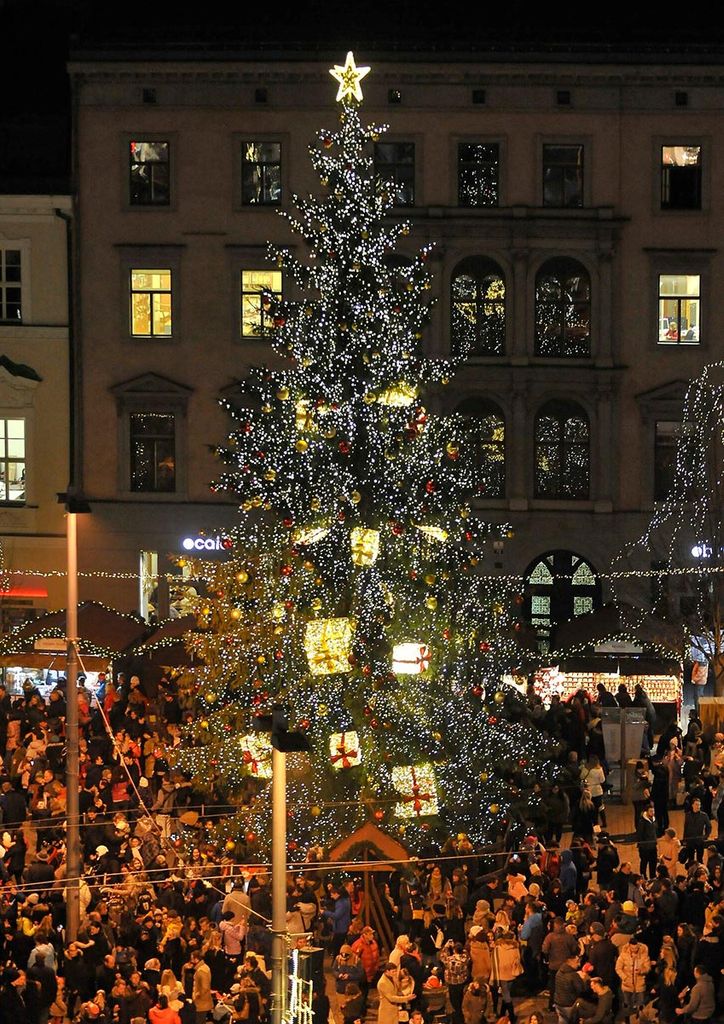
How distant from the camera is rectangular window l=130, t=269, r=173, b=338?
1956 inches

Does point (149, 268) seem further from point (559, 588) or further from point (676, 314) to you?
point (676, 314)

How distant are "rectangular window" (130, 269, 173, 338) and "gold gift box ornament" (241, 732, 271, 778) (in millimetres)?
21936

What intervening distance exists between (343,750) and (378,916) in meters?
2.42

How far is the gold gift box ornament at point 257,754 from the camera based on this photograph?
28.4 meters

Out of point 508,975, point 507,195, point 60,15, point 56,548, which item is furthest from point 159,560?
point 508,975

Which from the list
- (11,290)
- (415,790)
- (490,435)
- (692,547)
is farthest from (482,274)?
(415,790)

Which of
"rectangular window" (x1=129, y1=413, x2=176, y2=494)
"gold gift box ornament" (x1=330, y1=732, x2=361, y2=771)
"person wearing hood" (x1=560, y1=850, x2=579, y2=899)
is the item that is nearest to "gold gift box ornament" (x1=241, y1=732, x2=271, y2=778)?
Result: "gold gift box ornament" (x1=330, y1=732, x2=361, y2=771)

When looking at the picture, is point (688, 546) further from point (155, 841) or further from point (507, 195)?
point (155, 841)

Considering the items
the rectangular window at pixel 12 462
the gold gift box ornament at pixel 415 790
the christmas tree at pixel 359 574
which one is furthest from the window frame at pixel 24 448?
the gold gift box ornament at pixel 415 790

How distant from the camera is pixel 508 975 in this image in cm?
2389

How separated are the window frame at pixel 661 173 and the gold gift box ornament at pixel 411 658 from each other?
2333cm

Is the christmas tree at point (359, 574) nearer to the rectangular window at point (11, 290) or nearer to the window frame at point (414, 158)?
the window frame at point (414, 158)

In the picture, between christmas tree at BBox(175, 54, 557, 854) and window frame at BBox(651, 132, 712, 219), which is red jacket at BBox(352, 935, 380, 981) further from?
window frame at BBox(651, 132, 712, 219)

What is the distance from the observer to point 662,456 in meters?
49.7
